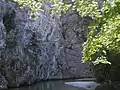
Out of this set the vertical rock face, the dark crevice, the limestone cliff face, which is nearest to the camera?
the limestone cliff face

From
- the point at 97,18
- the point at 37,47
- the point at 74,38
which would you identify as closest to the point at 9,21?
the point at 37,47

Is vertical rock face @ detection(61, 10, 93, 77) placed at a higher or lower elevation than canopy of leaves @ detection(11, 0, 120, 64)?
higher

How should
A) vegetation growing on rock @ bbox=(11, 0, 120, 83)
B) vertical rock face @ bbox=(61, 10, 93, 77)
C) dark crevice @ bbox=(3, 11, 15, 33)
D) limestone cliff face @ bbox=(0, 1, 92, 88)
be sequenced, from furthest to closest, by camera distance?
vertical rock face @ bbox=(61, 10, 93, 77) < dark crevice @ bbox=(3, 11, 15, 33) < limestone cliff face @ bbox=(0, 1, 92, 88) < vegetation growing on rock @ bbox=(11, 0, 120, 83)

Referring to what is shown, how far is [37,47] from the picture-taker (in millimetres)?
40094

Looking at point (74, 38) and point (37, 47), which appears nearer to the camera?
point (37, 47)

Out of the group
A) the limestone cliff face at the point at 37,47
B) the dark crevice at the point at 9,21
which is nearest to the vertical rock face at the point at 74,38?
the limestone cliff face at the point at 37,47

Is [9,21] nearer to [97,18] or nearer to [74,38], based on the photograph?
[74,38]

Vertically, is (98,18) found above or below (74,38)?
below

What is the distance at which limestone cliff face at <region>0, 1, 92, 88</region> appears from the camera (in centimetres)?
3366

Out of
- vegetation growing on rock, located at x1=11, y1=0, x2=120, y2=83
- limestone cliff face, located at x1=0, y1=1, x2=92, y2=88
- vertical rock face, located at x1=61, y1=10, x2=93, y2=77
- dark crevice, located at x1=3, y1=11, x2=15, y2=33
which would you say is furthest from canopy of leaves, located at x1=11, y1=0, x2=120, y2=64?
vertical rock face, located at x1=61, y1=10, x2=93, y2=77

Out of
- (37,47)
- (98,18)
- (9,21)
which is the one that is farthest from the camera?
(37,47)

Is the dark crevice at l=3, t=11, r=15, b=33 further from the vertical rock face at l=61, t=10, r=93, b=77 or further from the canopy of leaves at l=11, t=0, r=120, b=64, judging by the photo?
the canopy of leaves at l=11, t=0, r=120, b=64

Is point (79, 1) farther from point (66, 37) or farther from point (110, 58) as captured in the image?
point (66, 37)

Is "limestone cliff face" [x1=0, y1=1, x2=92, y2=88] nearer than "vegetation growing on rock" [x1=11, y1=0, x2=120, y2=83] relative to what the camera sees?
No
